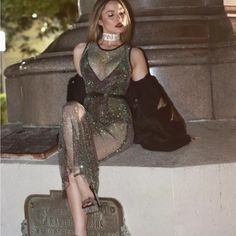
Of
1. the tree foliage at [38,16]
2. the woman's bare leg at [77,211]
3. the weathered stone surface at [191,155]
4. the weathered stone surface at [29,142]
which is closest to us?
the woman's bare leg at [77,211]

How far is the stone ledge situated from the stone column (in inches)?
25.2

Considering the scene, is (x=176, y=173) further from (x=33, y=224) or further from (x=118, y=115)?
(x=33, y=224)

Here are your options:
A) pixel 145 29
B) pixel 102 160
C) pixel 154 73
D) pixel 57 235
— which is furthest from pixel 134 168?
pixel 145 29

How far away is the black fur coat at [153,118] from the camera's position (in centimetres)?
535

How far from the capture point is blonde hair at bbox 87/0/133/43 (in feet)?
17.8

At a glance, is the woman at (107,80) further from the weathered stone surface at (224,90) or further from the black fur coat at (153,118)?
the weathered stone surface at (224,90)

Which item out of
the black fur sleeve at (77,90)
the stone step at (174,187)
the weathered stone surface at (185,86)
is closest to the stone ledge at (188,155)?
the stone step at (174,187)

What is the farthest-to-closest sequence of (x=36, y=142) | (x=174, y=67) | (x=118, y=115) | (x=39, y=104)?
1. (x=39, y=104)
2. (x=174, y=67)
3. (x=36, y=142)
4. (x=118, y=115)

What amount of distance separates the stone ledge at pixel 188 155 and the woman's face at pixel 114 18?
33.2 inches

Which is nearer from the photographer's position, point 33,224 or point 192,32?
point 33,224

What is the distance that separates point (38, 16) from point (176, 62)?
43.1 ft

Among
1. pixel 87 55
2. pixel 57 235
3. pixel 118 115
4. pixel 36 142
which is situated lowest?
pixel 57 235

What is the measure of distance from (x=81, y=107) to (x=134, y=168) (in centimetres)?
54

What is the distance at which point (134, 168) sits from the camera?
5.14 metres
